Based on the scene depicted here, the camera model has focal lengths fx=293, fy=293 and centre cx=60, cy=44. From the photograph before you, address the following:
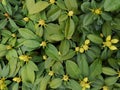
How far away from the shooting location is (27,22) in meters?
1.59

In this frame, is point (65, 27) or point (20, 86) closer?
point (65, 27)

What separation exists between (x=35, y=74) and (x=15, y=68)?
4.4 inches

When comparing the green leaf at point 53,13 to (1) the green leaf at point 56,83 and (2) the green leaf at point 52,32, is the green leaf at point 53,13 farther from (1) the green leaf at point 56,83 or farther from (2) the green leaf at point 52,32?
(1) the green leaf at point 56,83

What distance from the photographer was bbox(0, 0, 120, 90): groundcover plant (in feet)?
4.71

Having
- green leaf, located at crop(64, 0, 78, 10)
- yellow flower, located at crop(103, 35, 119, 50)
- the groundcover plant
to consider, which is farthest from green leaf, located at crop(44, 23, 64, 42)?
yellow flower, located at crop(103, 35, 119, 50)

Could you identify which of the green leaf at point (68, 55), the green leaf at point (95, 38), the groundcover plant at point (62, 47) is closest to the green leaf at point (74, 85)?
the groundcover plant at point (62, 47)

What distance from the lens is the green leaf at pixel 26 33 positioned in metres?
1.52

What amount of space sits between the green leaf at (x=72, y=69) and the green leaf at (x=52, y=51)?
0.07 metres

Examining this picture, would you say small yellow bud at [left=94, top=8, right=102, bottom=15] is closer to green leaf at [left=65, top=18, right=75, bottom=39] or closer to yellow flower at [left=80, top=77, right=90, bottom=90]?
green leaf at [left=65, top=18, right=75, bottom=39]

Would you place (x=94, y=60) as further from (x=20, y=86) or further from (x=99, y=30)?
(x=20, y=86)

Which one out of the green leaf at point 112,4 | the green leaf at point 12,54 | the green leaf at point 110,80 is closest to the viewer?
the green leaf at point 112,4

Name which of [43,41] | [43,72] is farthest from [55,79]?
[43,41]

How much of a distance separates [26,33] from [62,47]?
213 mm

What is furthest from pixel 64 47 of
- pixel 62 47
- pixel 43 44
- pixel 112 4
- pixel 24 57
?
pixel 112 4
